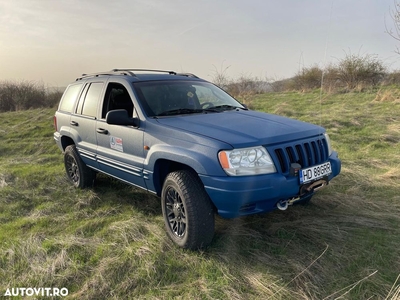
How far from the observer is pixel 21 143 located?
8.95 meters

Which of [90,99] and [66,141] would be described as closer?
[90,99]

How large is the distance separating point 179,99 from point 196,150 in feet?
3.94

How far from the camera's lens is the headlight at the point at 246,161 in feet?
8.75

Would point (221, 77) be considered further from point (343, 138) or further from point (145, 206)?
point (145, 206)

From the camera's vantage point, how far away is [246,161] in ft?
8.87

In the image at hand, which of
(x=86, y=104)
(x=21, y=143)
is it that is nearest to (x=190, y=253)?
(x=86, y=104)

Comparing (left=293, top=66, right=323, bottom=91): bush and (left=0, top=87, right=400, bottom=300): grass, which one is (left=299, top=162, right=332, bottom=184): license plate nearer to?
(left=0, top=87, right=400, bottom=300): grass

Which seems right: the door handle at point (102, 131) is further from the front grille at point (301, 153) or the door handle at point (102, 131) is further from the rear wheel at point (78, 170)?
the front grille at point (301, 153)

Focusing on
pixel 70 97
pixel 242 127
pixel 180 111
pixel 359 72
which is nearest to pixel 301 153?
pixel 242 127

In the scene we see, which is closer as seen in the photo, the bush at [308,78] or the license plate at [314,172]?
the license plate at [314,172]

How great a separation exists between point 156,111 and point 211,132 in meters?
0.92

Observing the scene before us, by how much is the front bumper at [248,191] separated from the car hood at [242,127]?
30 centimetres

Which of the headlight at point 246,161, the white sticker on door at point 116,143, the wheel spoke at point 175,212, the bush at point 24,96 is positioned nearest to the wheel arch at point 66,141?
the white sticker on door at point 116,143

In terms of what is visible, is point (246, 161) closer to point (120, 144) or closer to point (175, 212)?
point (175, 212)
